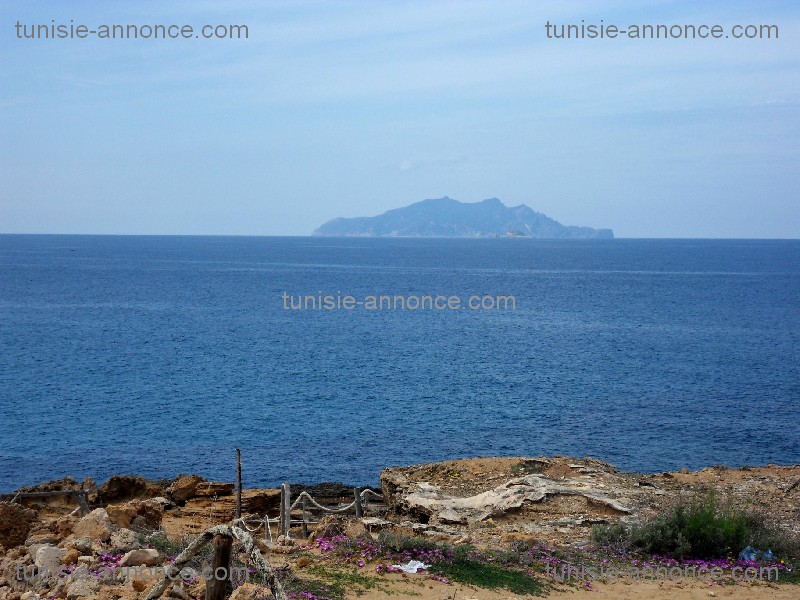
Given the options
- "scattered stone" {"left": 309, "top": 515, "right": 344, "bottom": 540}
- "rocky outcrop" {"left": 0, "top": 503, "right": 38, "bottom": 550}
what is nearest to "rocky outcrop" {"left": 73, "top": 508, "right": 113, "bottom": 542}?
"rocky outcrop" {"left": 0, "top": 503, "right": 38, "bottom": 550}

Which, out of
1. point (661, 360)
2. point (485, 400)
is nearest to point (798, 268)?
point (661, 360)

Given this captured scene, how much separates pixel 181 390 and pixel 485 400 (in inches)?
776

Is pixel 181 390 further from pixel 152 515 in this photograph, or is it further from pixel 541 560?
pixel 541 560

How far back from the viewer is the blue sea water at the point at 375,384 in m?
36.9

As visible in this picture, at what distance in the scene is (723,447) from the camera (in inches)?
1468

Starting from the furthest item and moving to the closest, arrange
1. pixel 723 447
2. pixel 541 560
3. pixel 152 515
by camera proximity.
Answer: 1. pixel 723 447
2. pixel 152 515
3. pixel 541 560

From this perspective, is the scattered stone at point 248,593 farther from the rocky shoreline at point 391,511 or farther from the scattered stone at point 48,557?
the scattered stone at point 48,557

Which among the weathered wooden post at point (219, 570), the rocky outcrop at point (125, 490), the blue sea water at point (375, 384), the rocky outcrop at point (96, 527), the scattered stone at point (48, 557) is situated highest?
the weathered wooden post at point (219, 570)

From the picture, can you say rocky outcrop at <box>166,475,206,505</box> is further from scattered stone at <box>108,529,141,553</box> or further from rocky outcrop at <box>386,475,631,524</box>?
scattered stone at <box>108,529,141,553</box>

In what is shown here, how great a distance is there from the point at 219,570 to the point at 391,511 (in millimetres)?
12551

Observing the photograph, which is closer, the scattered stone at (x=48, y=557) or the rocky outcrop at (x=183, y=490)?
the scattered stone at (x=48, y=557)

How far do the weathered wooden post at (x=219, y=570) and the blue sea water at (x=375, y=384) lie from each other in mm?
24047

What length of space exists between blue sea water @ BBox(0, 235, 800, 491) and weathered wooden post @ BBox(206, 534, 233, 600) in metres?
24.0

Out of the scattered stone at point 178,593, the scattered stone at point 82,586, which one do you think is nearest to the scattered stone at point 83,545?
the scattered stone at point 82,586
